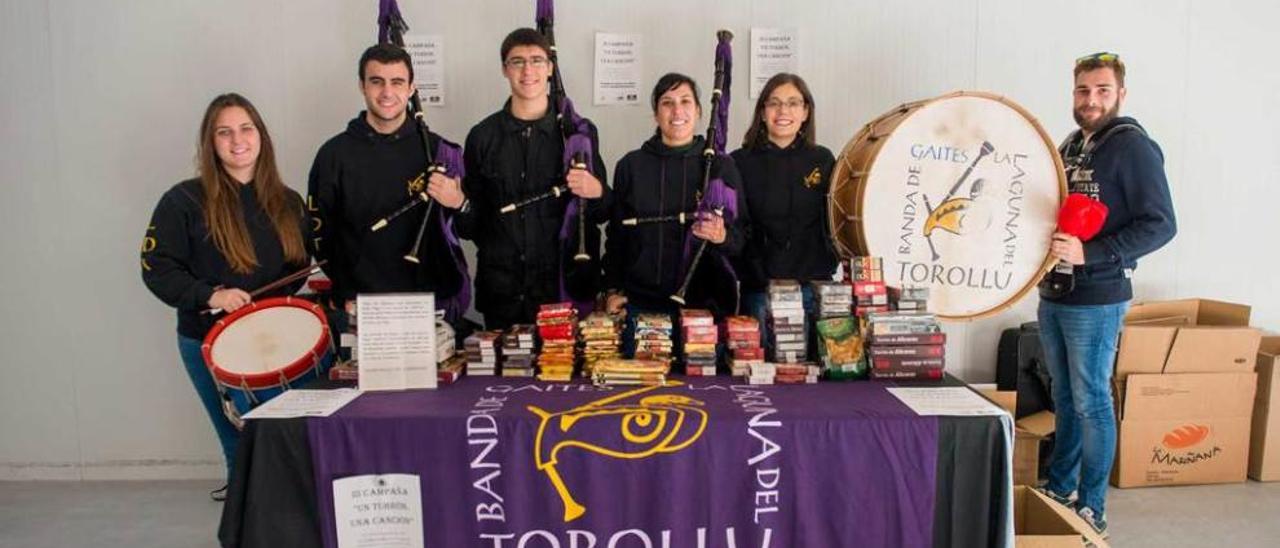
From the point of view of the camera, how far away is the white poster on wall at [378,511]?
1702 millimetres

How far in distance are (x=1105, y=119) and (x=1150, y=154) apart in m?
0.18

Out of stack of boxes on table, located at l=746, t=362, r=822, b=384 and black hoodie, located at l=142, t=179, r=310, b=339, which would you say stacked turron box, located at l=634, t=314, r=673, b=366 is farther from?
black hoodie, located at l=142, t=179, r=310, b=339

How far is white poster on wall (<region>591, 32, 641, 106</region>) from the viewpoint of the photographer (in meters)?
3.14

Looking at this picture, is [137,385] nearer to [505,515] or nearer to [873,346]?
[505,515]

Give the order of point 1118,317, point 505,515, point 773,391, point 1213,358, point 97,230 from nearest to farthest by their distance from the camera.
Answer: point 505,515, point 773,391, point 1118,317, point 1213,358, point 97,230

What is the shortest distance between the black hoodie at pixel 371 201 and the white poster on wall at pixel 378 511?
0.99 metres

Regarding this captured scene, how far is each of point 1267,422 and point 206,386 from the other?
13.4ft

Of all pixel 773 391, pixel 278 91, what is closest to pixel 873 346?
pixel 773 391

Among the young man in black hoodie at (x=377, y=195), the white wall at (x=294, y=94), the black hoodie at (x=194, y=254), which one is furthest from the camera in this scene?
the white wall at (x=294, y=94)

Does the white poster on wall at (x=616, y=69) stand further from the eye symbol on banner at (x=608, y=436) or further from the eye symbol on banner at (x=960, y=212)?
the eye symbol on banner at (x=608, y=436)

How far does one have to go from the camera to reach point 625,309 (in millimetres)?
2371

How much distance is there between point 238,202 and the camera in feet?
7.79

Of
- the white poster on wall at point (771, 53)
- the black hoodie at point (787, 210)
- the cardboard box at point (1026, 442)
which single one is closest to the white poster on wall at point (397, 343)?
the black hoodie at point (787, 210)

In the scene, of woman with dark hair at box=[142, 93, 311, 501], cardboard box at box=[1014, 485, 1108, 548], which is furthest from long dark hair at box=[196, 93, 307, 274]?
cardboard box at box=[1014, 485, 1108, 548]
